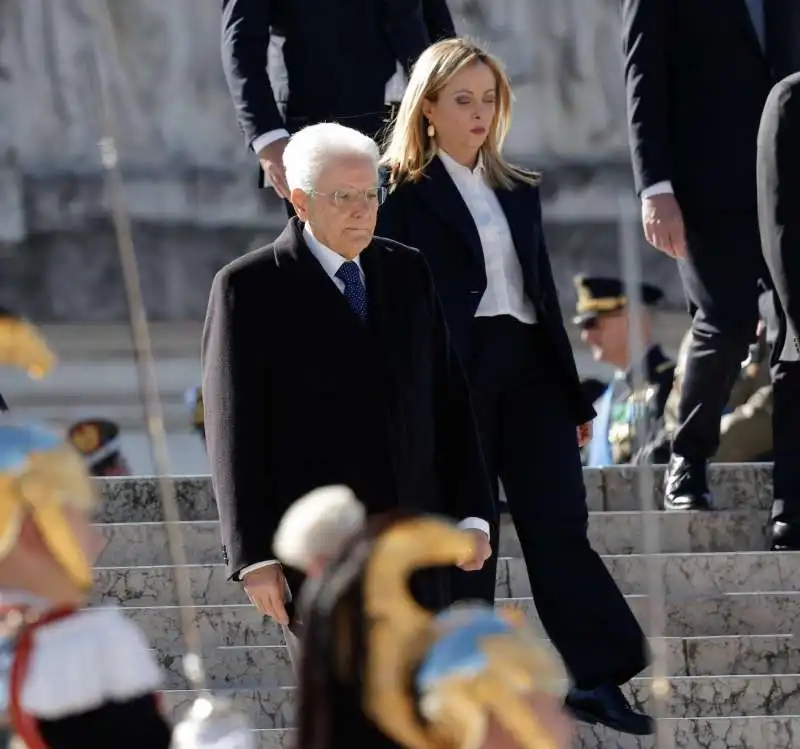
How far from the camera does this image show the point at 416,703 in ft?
9.95

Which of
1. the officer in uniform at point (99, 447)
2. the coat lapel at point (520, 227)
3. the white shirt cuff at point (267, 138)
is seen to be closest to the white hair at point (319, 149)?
the coat lapel at point (520, 227)

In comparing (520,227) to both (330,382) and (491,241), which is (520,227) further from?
(330,382)

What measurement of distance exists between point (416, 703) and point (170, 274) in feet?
45.8

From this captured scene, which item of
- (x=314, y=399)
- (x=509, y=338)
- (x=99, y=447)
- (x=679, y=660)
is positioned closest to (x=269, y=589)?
(x=314, y=399)

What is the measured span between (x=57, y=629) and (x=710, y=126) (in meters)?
4.59

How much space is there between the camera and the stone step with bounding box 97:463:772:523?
8.33 meters

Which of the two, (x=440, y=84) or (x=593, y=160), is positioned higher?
(x=440, y=84)

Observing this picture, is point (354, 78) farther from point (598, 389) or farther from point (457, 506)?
point (598, 389)

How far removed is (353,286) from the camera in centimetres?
545

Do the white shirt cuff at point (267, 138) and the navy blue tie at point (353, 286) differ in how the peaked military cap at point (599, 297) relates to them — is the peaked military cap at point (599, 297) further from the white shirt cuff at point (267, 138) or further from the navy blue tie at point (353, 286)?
the navy blue tie at point (353, 286)

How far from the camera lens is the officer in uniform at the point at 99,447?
11031 millimetres

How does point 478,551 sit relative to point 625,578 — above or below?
above

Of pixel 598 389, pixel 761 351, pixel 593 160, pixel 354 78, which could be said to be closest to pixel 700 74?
pixel 354 78

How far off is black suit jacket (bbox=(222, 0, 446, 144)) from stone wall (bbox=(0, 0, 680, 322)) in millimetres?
9185
